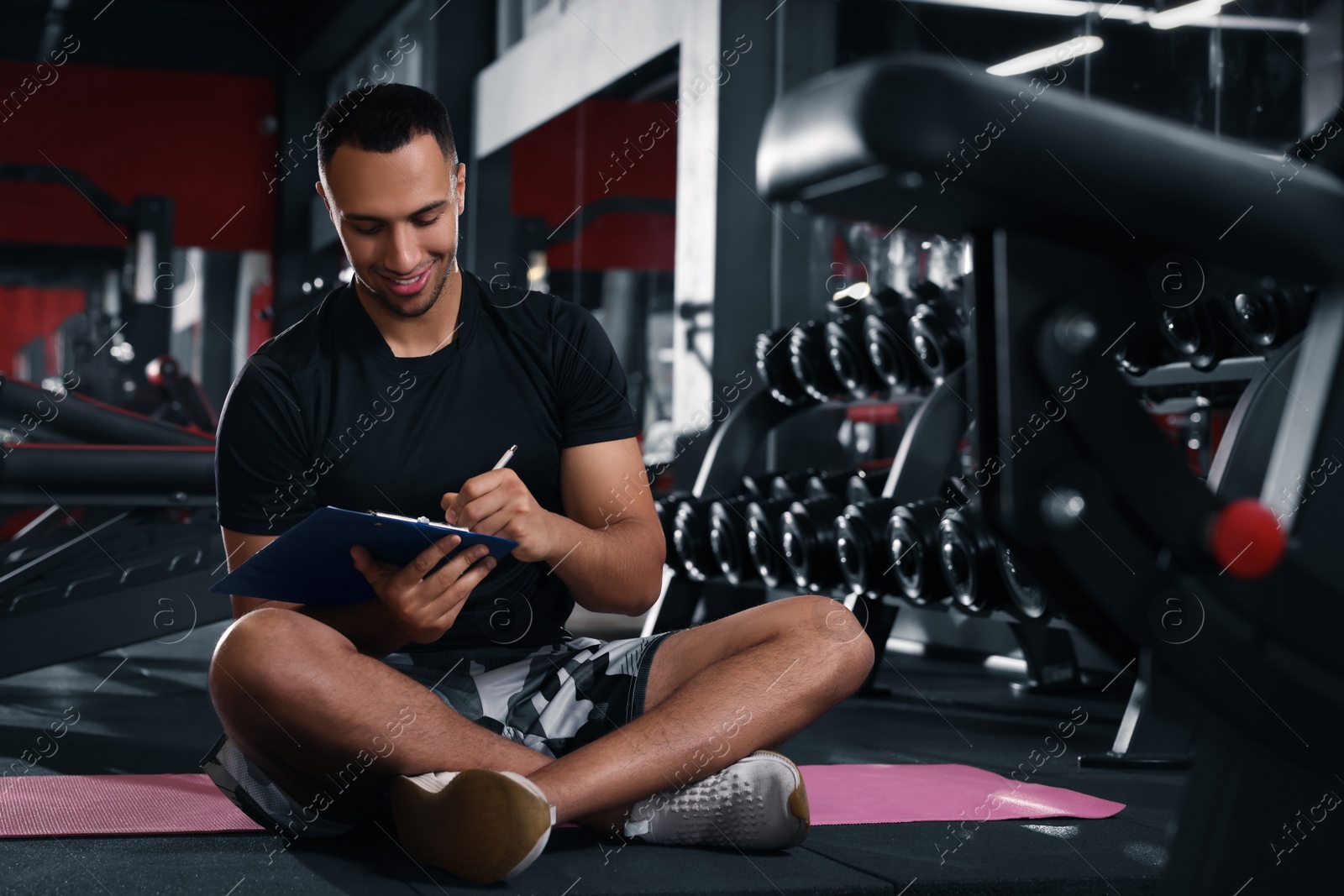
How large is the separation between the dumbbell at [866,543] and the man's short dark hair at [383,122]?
4.96ft

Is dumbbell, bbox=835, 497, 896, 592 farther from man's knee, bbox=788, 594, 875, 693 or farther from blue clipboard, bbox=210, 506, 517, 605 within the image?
blue clipboard, bbox=210, 506, 517, 605

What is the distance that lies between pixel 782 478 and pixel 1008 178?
306 centimetres

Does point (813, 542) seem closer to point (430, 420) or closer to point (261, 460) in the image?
point (430, 420)

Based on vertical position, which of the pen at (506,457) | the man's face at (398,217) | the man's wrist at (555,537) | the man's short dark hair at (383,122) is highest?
the man's short dark hair at (383,122)

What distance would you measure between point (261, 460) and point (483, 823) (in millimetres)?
524

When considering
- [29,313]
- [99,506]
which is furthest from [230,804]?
[29,313]

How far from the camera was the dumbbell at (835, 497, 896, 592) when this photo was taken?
2932 millimetres

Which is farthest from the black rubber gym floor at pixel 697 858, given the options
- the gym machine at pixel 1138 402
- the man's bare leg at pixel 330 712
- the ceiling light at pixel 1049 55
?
the ceiling light at pixel 1049 55

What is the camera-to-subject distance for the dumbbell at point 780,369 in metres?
3.58

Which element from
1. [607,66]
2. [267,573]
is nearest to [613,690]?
[267,573]

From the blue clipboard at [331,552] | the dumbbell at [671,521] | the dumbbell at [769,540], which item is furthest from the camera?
the dumbbell at [671,521]

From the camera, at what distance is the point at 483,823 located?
1.33m

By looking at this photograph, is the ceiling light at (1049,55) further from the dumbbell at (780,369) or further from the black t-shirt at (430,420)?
the black t-shirt at (430,420)

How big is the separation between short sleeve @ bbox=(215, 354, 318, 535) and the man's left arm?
0.26 meters
